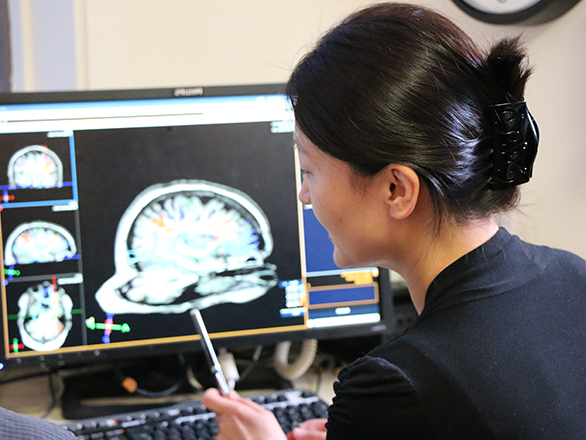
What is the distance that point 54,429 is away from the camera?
35 cm

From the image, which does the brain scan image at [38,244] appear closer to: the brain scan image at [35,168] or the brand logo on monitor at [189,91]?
the brain scan image at [35,168]

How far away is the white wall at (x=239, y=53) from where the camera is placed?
45.4 inches

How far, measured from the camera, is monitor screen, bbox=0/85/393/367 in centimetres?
94

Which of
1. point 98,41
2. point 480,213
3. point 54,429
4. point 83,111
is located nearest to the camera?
point 54,429

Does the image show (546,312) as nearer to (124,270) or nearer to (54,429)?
(54,429)

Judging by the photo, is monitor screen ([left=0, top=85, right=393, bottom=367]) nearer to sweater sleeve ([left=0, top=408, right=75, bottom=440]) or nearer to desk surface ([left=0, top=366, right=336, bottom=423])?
desk surface ([left=0, top=366, right=336, bottom=423])

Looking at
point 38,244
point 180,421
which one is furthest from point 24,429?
point 38,244

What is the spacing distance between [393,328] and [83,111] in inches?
26.8

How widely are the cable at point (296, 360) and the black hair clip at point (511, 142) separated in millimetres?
559

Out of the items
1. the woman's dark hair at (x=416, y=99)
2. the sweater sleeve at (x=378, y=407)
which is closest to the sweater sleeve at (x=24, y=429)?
the sweater sleeve at (x=378, y=407)

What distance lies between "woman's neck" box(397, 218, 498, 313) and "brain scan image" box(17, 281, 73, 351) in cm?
59

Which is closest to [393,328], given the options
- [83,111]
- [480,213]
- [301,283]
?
[301,283]

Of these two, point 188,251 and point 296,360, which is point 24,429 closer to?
point 188,251

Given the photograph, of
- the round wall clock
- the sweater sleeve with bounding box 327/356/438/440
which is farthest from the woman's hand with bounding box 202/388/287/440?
the round wall clock
